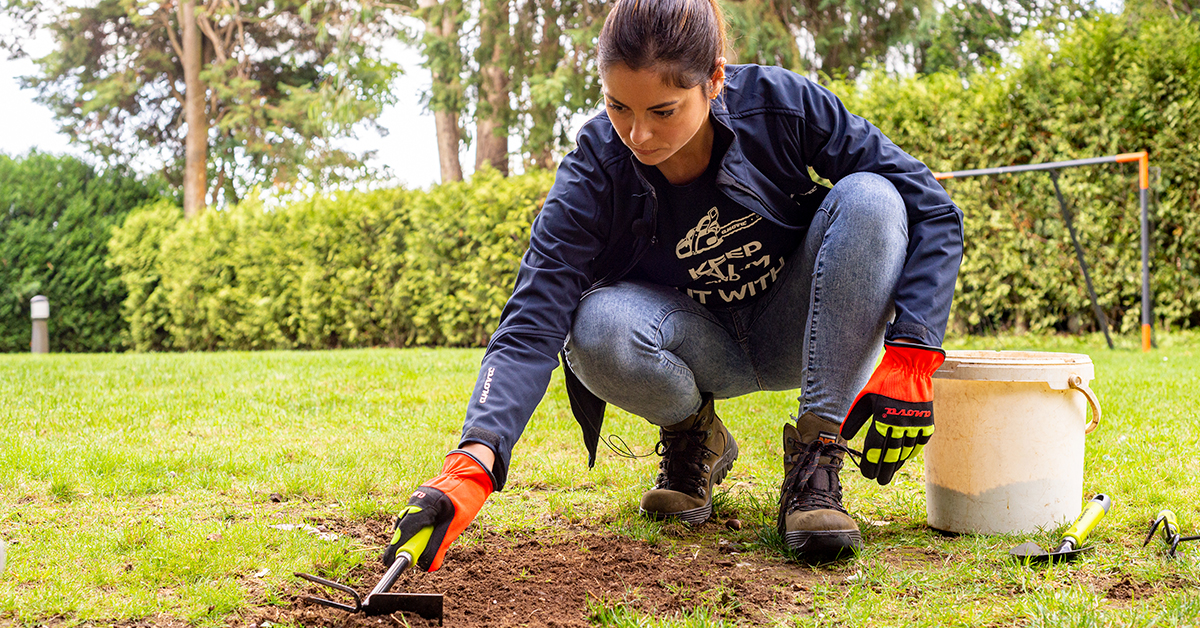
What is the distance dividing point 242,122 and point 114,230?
364 centimetres

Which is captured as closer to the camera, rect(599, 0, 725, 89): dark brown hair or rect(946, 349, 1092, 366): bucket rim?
rect(599, 0, 725, 89): dark brown hair

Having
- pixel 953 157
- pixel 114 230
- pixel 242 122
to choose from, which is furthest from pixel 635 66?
pixel 242 122

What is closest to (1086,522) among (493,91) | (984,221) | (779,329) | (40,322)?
(779,329)

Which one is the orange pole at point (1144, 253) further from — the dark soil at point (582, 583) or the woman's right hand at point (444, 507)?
the woman's right hand at point (444, 507)

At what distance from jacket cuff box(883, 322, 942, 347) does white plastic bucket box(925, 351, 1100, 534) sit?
256 mm

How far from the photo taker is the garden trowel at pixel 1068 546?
179 cm

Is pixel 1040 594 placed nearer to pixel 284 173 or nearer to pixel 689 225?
pixel 689 225

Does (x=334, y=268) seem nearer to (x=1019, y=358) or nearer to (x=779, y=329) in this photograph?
(x=779, y=329)

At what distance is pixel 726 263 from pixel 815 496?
608 millimetres

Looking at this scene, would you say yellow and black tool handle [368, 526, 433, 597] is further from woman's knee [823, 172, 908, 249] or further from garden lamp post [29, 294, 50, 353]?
Answer: garden lamp post [29, 294, 50, 353]

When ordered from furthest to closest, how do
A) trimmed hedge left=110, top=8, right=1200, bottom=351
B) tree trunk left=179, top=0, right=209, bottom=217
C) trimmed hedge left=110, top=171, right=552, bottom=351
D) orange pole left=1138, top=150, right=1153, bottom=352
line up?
tree trunk left=179, top=0, right=209, bottom=217 < trimmed hedge left=110, top=171, right=552, bottom=351 < trimmed hedge left=110, top=8, right=1200, bottom=351 < orange pole left=1138, top=150, right=1153, bottom=352

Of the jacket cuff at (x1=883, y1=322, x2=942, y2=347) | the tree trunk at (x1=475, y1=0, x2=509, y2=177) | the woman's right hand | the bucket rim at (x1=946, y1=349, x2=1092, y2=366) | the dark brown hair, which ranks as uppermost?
the tree trunk at (x1=475, y1=0, x2=509, y2=177)

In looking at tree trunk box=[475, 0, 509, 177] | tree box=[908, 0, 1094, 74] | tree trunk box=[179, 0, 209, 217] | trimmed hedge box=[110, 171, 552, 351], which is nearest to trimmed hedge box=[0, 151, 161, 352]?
trimmed hedge box=[110, 171, 552, 351]

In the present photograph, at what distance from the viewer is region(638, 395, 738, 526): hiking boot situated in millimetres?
2191
